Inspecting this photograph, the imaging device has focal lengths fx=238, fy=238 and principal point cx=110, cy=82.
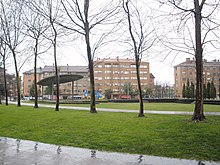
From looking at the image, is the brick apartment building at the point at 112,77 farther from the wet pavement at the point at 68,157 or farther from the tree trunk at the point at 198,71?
the wet pavement at the point at 68,157

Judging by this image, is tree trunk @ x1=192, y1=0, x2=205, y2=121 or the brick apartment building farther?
the brick apartment building

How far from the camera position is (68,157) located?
5785 millimetres

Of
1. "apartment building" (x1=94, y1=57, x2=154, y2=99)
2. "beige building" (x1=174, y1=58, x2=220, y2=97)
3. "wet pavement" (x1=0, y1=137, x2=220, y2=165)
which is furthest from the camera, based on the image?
"apartment building" (x1=94, y1=57, x2=154, y2=99)

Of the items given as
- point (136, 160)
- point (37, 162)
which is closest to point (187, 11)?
point (136, 160)

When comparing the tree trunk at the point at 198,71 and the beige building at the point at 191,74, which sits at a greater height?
the beige building at the point at 191,74

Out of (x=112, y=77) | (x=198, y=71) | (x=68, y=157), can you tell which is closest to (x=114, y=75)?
(x=112, y=77)

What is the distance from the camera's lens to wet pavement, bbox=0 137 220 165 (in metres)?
5.28

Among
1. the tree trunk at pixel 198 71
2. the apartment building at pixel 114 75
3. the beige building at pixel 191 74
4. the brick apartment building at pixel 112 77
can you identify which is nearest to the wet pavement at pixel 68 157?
the tree trunk at pixel 198 71

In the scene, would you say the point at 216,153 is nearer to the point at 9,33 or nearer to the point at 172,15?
the point at 172,15

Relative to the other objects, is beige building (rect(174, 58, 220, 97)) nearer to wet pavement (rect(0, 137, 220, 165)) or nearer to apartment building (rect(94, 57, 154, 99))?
apartment building (rect(94, 57, 154, 99))

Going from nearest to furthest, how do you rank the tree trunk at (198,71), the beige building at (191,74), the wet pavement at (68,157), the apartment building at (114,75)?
the wet pavement at (68,157) < the tree trunk at (198,71) < the beige building at (191,74) < the apartment building at (114,75)

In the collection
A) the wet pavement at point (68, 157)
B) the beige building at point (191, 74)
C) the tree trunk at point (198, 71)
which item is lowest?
the wet pavement at point (68, 157)

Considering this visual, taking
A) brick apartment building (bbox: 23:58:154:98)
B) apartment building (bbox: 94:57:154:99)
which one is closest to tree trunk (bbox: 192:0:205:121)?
brick apartment building (bbox: 23:58:154:98)

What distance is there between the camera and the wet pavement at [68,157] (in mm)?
5281
